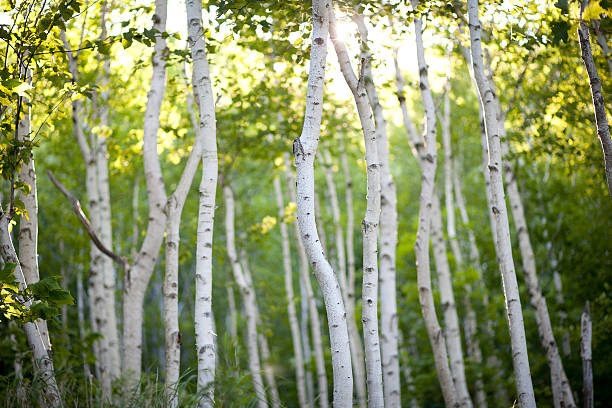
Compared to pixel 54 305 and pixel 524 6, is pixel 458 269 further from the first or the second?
pixel 54 305

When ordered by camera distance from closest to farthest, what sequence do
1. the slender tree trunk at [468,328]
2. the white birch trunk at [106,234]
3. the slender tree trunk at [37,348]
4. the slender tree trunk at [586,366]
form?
the slender tree trunk at [37,348] → the slender tree trunk at [586,366] → the slender tree trunk at [468,328] → the white birch trunk at [106,234]

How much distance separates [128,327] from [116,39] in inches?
125

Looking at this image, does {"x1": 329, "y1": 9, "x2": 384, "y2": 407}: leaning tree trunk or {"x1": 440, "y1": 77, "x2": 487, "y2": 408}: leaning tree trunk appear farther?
{"x1": 440, "y1": 77, "x2": 487, "y2": 408}: leaning tree trunk

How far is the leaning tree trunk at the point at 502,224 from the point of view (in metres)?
4.65

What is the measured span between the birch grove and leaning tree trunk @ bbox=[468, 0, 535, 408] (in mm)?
17

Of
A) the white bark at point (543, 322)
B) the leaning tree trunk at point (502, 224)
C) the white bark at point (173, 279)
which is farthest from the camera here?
the white bark at point (543, 322)

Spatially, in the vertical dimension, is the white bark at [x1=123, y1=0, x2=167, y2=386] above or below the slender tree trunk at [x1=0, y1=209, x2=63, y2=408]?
above

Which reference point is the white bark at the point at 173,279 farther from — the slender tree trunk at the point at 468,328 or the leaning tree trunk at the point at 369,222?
the slender tree trunk at the point at 468,328

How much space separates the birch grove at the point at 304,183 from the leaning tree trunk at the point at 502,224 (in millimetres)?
17

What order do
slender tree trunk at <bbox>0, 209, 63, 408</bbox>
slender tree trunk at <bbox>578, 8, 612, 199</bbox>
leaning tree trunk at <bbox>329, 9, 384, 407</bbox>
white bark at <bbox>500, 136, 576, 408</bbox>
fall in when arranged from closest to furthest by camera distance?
slender tree trunk at <bbox>578, 8, 612, 199</bbox> → slender tree trunk at <bbox>0, 209, 63, 408</bbox> → leaning tree trunk at <bbox>329, 9, 384, 407</bbox> → white bark at <bbox>500, 136, 576, 408</bbox>

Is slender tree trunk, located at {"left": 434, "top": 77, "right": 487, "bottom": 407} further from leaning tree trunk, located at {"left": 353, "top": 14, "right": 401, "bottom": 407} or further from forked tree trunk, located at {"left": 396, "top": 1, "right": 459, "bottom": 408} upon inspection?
leaning tree trunk, located at {"left": 353, "top": 14, "right": 401, "bottom": 407}

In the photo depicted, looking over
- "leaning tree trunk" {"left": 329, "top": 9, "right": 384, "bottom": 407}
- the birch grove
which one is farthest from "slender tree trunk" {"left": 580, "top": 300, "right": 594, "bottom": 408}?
"leaning tree trunk" {"left": 329, "top": 9, "right": 384, "bottom": 407}

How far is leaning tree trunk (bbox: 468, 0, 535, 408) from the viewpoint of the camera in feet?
15.3

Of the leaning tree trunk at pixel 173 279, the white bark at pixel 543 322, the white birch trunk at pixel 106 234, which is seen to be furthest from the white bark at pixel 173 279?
the white bark at pixel 543 322
